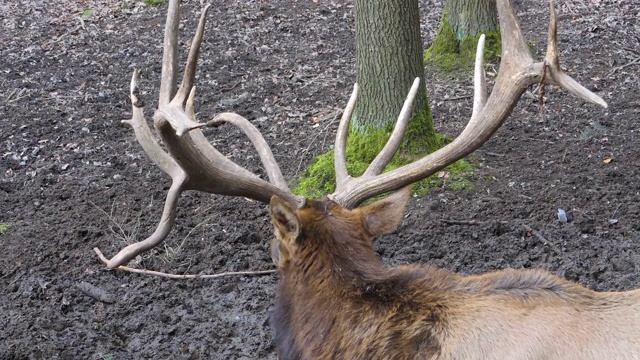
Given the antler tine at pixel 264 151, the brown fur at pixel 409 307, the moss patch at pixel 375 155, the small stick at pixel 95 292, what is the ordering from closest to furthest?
the brown fur at pixel 409 307
the antler tine at pixel 264 151
the small stick at pixel 95 292
the moss patch at pixel 375 155

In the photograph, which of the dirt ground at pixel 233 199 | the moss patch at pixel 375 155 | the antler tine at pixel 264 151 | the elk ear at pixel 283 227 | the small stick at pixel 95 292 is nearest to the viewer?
the elk ear at pixel 283 227

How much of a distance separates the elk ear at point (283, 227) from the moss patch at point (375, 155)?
2.60m

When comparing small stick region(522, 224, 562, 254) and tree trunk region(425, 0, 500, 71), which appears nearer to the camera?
small stick region(522, 224, 562, 254)

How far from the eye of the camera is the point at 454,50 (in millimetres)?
8883

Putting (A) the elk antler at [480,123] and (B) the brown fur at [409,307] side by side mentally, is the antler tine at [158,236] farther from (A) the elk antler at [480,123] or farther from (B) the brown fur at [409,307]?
(A) the elk antler at [480,123]

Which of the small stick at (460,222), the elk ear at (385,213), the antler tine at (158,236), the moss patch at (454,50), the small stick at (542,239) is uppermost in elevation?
the antler tine at (158,236)

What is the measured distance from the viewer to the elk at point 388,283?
3.08 m

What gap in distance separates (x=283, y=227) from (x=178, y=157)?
26.9 inches

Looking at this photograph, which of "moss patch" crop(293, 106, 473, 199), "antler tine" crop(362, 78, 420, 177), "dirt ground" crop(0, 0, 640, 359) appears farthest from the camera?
"moss patch" crop(293, 106, 473, 199)

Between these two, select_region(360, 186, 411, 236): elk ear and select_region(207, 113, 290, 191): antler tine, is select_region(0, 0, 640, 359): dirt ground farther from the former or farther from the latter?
select_region(360, 186, 411, 236): elk ear

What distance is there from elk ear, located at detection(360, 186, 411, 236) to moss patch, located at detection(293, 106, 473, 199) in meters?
2.35

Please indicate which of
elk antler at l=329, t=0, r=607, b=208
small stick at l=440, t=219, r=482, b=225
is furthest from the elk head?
small stick at l=440, t=219, r=482, b=225

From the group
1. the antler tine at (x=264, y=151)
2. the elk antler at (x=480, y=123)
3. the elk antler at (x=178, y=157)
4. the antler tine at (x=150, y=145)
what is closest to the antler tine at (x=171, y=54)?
the elk antler at (x=178, y=157)

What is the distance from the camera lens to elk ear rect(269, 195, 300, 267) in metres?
3.34
